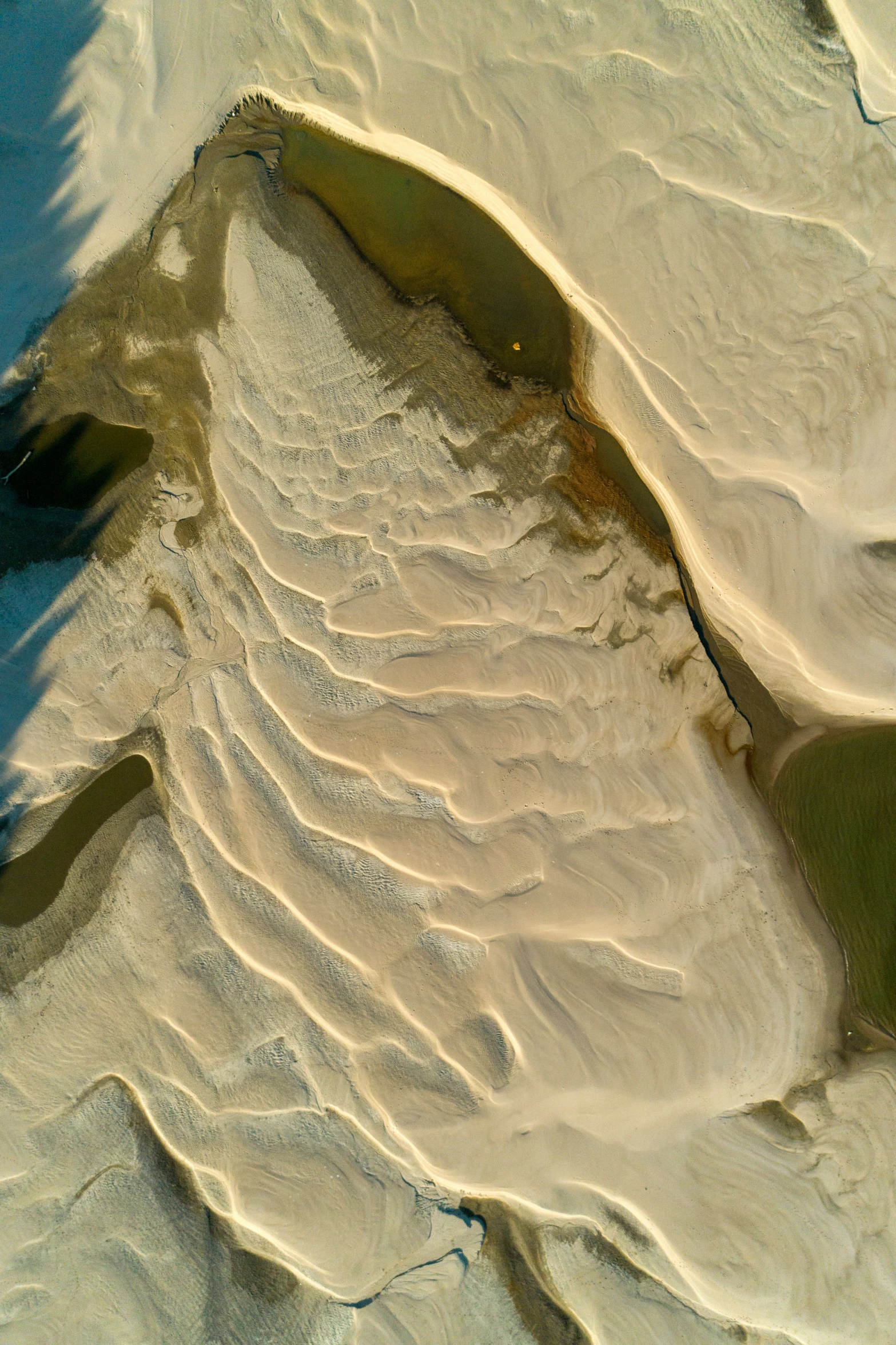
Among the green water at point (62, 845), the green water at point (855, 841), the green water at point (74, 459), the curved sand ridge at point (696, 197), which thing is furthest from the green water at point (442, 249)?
the green water at point (62, 845)

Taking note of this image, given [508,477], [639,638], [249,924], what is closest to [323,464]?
[508,477]

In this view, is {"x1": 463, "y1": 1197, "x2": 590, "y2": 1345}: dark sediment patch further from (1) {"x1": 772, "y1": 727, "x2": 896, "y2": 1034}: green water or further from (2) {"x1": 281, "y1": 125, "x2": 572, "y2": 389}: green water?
(2) {"x1": 281, "y1": 125, "x2": 572, "y2": 389}: green water

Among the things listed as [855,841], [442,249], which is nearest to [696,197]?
[442,249]

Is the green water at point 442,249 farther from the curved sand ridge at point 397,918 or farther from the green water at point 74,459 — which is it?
the green water at point 74,459

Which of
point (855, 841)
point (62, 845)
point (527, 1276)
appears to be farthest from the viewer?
point (62, 845)

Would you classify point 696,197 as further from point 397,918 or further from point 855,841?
point 397,918

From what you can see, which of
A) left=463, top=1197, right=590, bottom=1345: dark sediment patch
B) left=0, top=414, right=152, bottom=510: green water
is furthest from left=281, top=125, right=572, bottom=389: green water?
left=463, top=1197, right=590, bottom=1345: dark sediment patch

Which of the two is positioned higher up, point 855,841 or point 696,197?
point 696,197
